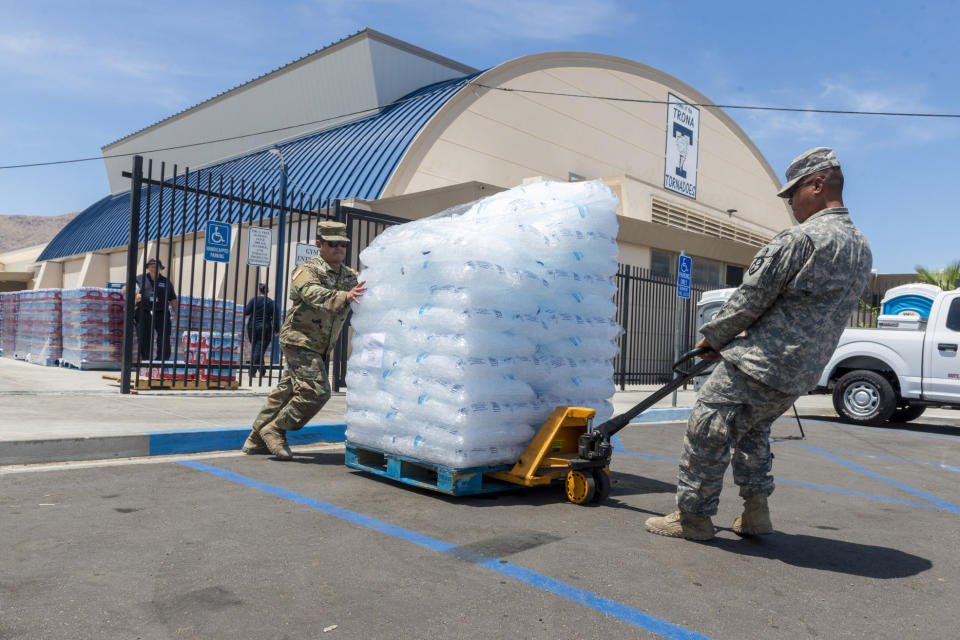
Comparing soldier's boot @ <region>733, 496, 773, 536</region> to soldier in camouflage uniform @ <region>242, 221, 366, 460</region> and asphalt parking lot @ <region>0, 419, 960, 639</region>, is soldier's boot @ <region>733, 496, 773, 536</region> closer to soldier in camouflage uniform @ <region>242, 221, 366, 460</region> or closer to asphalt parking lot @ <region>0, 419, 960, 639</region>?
asphalt parking lot @ <region>0, 419, 960, 639</region>

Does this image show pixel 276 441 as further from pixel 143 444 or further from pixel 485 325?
pixel 485 325

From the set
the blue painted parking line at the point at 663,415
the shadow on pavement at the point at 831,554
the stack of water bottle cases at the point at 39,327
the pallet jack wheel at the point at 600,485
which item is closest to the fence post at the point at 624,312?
the blue painted parking line at the point at 663,415

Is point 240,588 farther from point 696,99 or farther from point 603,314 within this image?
point 696,99

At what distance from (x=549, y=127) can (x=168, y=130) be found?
75.2 feet

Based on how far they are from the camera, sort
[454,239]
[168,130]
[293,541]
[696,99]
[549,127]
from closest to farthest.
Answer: [293,541] < [454,239] < [549,127] < [696,99] < [168,130]

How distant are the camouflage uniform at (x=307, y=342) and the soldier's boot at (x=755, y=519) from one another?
10.5ft

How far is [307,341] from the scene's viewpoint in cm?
579

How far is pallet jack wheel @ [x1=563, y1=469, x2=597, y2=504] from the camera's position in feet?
15.5

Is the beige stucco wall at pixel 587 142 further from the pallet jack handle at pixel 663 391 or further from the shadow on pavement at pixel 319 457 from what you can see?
the pallet jack handle at pixel 663 391

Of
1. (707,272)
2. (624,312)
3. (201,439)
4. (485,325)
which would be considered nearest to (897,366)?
(624,312)

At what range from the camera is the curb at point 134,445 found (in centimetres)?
528

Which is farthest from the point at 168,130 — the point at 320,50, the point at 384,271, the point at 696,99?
the point at 384,271

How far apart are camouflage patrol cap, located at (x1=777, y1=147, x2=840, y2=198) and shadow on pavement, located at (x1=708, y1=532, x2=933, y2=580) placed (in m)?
1.93

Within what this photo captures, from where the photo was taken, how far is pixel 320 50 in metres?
26.0
